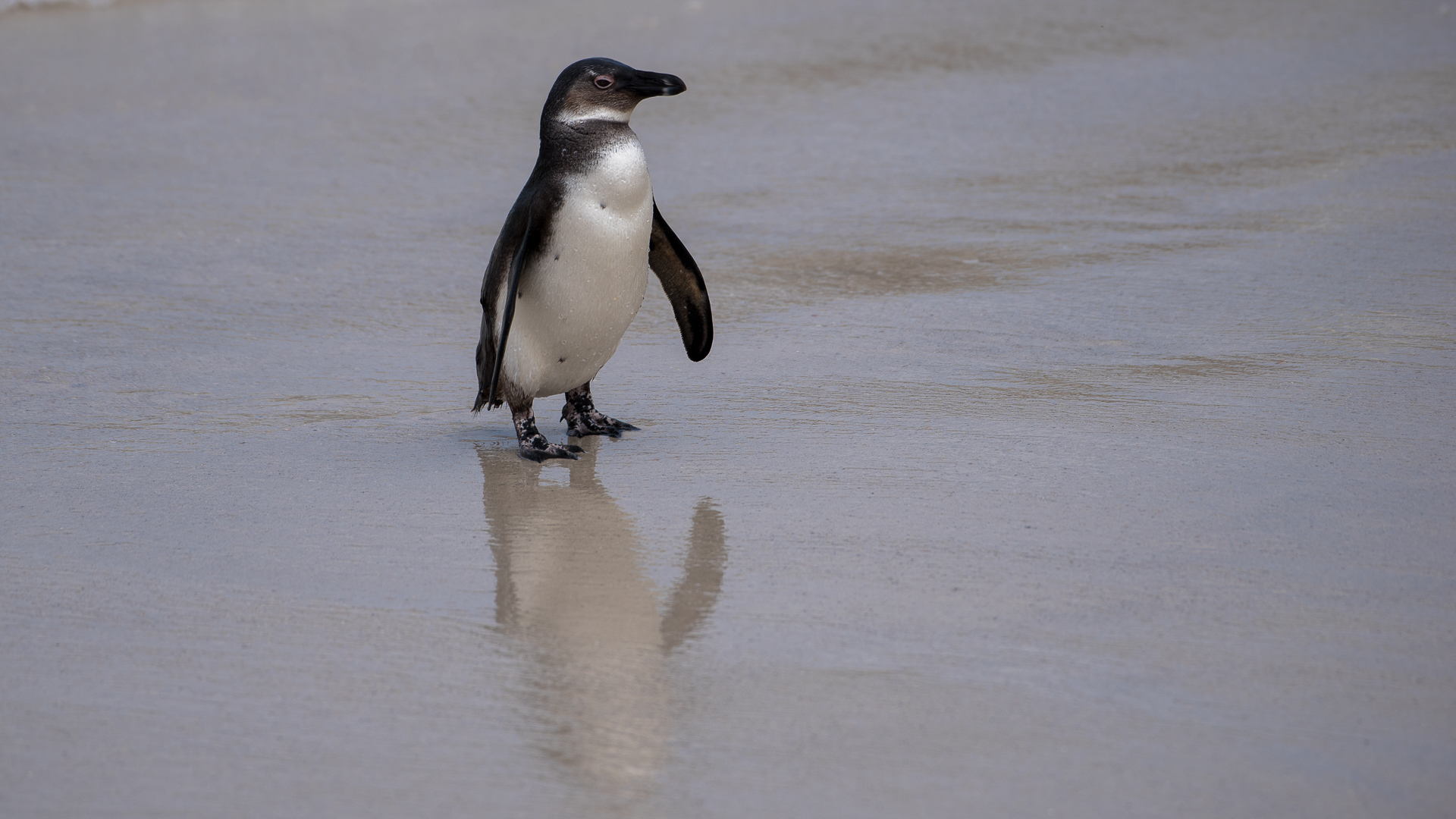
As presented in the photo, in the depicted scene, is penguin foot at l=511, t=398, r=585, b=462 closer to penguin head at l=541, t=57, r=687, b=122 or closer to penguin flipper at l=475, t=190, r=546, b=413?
penguin flipper at l=475, t=190, r=546, b=413

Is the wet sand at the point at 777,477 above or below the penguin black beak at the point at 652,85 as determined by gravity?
below

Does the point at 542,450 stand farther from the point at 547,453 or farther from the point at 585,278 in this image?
the point at 585,278

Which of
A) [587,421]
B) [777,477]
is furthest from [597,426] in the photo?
[777,477]

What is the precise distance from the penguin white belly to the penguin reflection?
0.25 m

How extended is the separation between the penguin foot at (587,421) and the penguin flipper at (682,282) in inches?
10.9

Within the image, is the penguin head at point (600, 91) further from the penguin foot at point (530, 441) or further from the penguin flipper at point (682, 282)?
the penguin foot at point (530, 441)

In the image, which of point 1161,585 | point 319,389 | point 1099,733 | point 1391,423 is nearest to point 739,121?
point 319,389

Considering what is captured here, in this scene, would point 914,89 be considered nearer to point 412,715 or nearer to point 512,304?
point 512,304

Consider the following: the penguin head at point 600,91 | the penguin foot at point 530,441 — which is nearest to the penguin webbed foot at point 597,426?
the penguin foot at point 530,441

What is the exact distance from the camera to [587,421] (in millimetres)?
3303

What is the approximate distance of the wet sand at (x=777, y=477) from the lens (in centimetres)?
184

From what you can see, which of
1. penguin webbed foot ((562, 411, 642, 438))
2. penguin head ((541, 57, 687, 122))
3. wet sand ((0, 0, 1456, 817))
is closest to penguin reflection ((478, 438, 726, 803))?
wet sand ((0, 0, 1456, 817))

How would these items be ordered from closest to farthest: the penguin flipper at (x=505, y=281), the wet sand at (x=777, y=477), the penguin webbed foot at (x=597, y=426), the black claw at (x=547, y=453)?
the wet sand at (x=777, y=477)
the penguin flipper at (x=505, y=281)
the black claw at (x=547, y=453)
the penguin webbed foot at (x=597, y=426)

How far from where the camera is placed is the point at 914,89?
6953 millimetres
